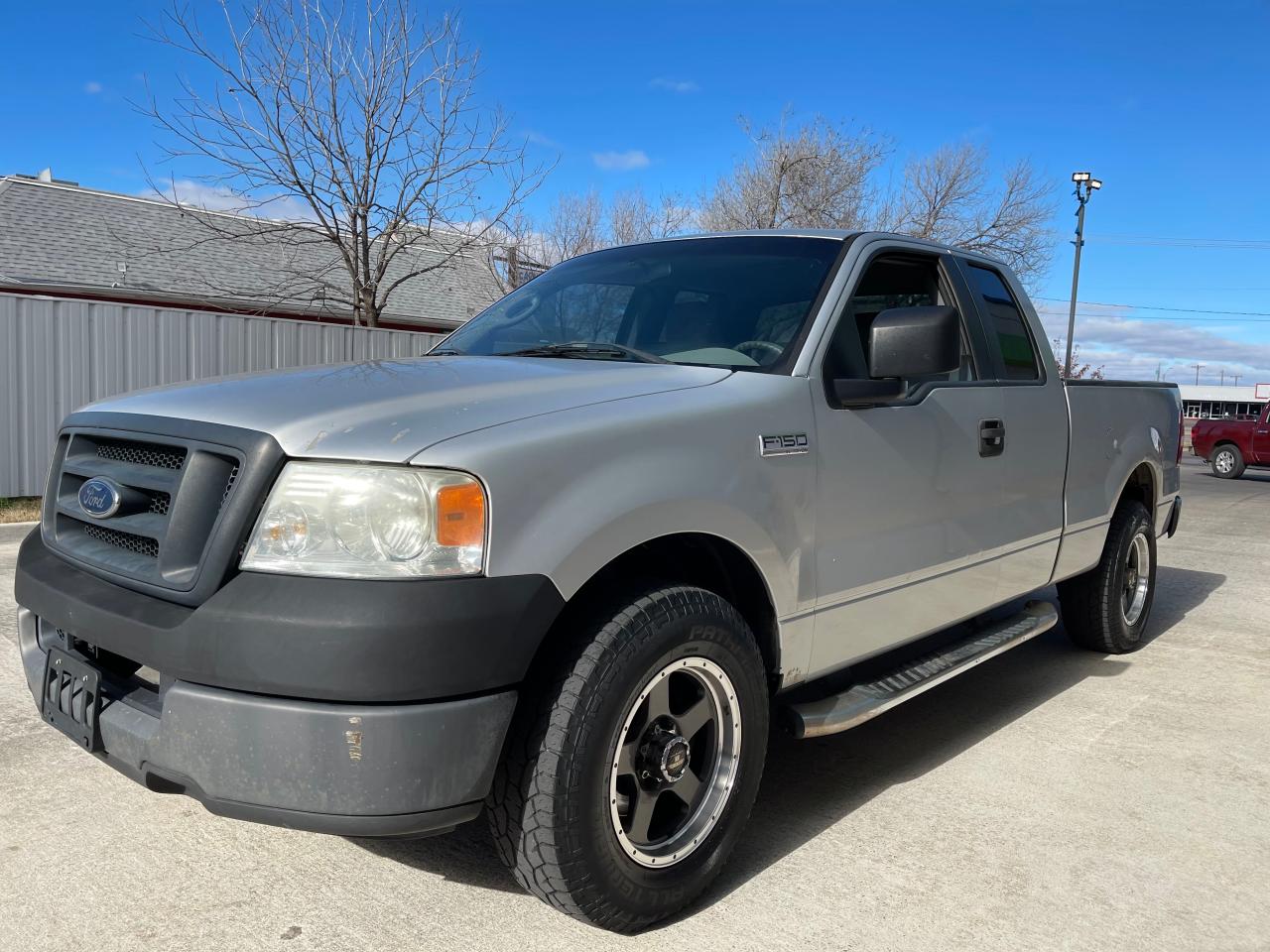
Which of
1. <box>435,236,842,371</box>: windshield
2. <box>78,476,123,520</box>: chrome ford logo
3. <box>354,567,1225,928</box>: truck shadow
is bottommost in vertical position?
<box>354,567,1225,928</box>: truck shadow

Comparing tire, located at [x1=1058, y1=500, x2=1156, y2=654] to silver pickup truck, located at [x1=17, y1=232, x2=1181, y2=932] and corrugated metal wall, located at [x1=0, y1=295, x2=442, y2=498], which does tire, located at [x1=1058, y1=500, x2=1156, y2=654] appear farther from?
corrugated metal wall, located at [x1=0, y1=295, x2=442, y2=498]

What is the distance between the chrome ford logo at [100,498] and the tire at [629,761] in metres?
1.13

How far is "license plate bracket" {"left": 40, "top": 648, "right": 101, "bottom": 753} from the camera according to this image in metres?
2.44

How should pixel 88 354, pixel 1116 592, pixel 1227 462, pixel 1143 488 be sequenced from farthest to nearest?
pixel 1227 462 < pixel 88 354 < pixel 1143 488 < pixel 1116 592

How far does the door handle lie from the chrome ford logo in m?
2.87

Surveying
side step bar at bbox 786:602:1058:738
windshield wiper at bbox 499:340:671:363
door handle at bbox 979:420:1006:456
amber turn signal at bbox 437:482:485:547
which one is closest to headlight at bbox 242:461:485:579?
amber turn signal at bbox 437:482:485:547

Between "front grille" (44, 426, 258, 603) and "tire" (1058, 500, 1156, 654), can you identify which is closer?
"front grille" (44, 426, 258, 603)

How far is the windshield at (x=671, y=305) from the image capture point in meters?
3.28

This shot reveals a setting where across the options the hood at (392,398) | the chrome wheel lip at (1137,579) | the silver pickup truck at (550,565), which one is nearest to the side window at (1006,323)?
the silver pickup truck at (550,565)

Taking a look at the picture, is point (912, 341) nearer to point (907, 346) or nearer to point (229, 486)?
point (907, 346)

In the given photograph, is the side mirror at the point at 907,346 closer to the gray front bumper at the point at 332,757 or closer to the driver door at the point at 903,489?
the driver door at the point at 903,489

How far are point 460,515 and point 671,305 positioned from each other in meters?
1.67

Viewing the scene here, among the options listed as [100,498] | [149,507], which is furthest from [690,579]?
[100,498]

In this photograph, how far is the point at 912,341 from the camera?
308cm
